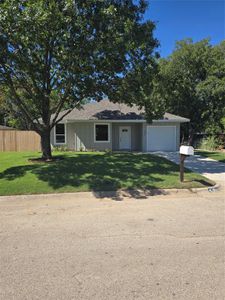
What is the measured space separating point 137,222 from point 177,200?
2572 millimetres

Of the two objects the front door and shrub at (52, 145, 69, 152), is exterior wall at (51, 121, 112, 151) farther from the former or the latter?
the front door

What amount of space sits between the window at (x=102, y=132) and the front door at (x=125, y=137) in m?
1.21

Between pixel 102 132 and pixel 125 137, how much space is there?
1994 millimetres

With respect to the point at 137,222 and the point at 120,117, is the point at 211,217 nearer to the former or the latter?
the point at 137,222

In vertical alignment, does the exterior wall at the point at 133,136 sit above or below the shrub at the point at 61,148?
above

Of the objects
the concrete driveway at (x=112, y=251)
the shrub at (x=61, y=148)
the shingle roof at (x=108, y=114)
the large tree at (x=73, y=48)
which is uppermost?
the large tree at (x=73, y=48)

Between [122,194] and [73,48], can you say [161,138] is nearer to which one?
[73,48]

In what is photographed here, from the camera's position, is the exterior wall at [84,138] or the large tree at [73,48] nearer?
the large tree at [73,48]

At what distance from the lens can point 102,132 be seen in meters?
23.9

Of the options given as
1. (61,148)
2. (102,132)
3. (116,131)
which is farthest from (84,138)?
(116,131)

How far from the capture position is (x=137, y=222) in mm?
6527

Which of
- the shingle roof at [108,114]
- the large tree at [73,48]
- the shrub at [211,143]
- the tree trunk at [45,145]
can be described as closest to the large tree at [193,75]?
the shrub at [211,143]

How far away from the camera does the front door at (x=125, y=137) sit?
2441 centimetres

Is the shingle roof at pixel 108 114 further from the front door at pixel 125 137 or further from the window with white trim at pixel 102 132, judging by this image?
the front door at pixel 125 137
